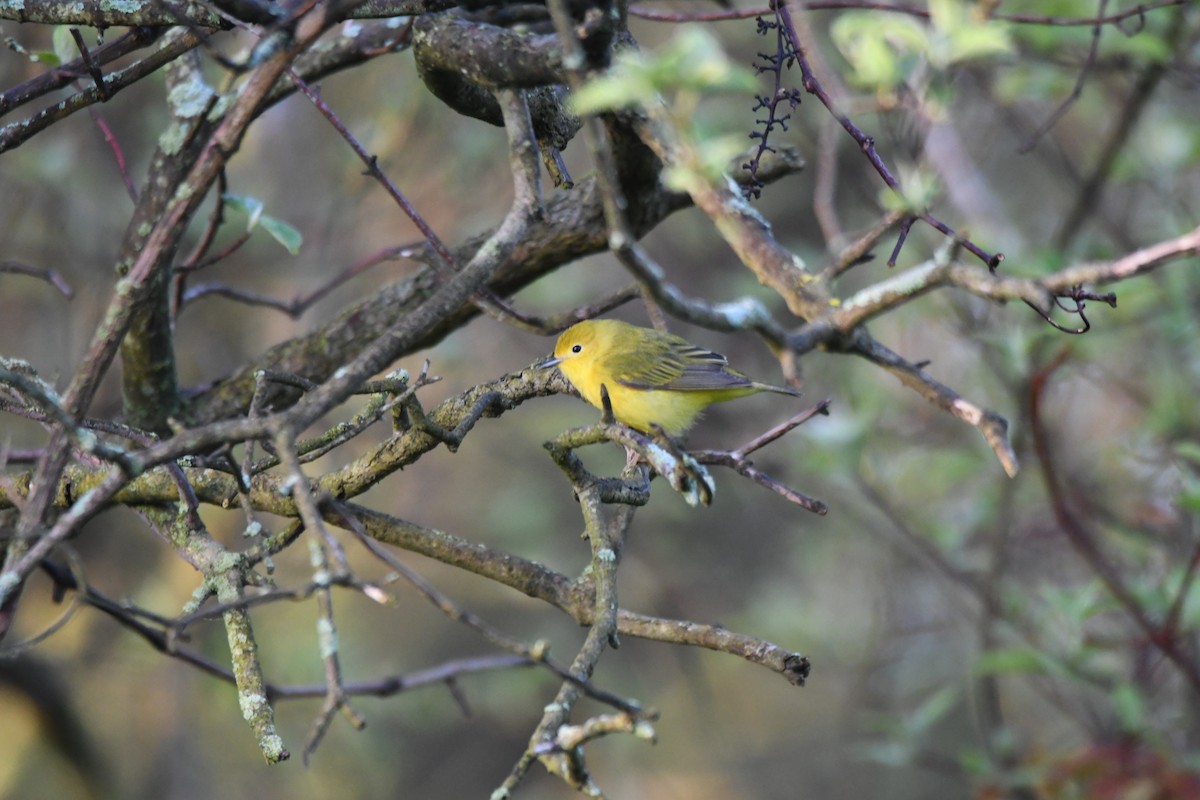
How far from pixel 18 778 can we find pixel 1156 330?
6.47m

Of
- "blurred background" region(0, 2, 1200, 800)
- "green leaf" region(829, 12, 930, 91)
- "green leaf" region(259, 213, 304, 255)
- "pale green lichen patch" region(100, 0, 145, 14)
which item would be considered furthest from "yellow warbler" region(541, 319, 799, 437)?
"green leaf" region(829, 12, 930, 91)

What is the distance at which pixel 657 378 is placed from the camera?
4441 millimetres

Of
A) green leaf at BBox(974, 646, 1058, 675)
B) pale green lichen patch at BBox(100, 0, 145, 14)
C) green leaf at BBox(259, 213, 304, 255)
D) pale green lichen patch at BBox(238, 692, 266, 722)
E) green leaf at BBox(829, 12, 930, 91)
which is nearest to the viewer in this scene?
green leaf at BBox(829, 12, 930, 91)

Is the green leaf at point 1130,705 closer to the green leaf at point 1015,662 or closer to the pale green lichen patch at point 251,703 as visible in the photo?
the green leaf at point 1015,662

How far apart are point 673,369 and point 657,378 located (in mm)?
81

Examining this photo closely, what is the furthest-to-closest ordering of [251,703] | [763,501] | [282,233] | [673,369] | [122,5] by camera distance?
[763,501] → [673,369] → [282,233] → [122,5] → [251,703]

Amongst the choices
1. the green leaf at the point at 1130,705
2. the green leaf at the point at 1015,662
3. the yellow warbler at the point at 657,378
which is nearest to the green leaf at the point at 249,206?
the yellow warbler at the point at 657,378

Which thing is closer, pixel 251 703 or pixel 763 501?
pixel 251 703

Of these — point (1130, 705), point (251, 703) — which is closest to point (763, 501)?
point (1130, 705)

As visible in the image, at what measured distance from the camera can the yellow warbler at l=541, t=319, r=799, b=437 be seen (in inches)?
173

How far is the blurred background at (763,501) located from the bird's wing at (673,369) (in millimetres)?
820

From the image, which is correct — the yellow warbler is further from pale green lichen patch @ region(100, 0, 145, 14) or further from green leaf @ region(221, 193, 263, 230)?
pale green lichen patch @ region(100, 0, 145, 14)

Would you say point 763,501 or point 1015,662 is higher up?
point 763,501

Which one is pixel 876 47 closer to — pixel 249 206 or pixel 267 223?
pixel 267 223
